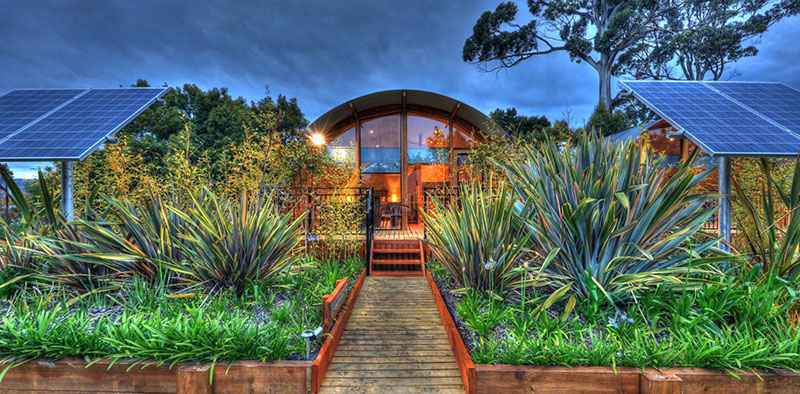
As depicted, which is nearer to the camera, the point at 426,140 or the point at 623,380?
the point at 623,380

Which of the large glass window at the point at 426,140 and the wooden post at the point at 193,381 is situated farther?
the large glass window at the point at 426,140

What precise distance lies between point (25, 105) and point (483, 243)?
6015 mm

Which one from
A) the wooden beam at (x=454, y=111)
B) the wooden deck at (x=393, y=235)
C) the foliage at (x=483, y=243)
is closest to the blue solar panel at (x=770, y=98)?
the foliage at (x=483, y=243)

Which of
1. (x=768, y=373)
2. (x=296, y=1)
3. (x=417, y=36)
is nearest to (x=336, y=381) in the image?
(x=768, y=373)

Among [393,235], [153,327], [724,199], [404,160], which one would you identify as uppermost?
[404,160]

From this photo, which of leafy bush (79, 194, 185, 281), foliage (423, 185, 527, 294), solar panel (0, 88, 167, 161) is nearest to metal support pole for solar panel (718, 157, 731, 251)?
foliage (423, 185, 527, 294)

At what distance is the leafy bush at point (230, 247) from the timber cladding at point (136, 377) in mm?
728

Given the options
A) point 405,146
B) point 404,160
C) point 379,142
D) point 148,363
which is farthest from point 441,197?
point 148,363

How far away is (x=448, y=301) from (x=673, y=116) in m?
3.41

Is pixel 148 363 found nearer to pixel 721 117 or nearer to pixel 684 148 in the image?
pixel 721 117

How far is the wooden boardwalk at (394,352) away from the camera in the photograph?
1865 mm

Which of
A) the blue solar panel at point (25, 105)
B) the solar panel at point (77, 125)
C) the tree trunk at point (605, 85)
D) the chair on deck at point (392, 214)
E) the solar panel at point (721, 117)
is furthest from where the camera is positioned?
the tree trunk at point (605, 85)

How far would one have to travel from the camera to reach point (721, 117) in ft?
11.2

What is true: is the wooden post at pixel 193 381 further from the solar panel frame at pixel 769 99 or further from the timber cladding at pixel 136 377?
the solar panel frame at pixel 769 99
